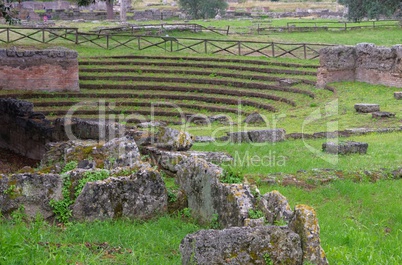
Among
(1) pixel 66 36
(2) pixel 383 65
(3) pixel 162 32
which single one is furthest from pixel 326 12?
(2) pixel 383 65

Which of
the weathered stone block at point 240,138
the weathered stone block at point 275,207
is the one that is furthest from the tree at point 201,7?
the weathered stone block at point 275,207

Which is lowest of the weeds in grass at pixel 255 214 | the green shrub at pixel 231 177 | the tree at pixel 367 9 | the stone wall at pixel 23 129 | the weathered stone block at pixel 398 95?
the stone wall at pixel 23 129

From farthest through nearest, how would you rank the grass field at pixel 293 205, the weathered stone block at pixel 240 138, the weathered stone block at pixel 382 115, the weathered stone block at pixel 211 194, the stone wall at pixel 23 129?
1. the weathered stone block at pixel 382 115
2. the stone wall at pixel 23 129
3. the weathered stone block at pixel 240 138
4. the weathered stone block at pixel 211 194
5. the grass field at pixel 293 205

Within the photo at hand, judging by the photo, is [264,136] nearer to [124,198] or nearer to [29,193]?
[124,198]

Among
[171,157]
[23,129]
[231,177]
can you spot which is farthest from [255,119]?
[231,177]

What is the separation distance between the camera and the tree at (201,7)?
2021 inches

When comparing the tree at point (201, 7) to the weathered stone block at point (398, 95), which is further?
the tree at point (201, 7)

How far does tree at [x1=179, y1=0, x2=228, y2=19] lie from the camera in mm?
51344

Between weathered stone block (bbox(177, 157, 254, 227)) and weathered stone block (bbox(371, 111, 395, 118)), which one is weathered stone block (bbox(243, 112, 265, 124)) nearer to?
weathered stone block (bbox(371, 111, 395, 118))

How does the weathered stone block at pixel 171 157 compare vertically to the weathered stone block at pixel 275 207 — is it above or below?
below

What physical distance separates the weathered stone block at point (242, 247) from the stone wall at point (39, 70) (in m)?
18.7

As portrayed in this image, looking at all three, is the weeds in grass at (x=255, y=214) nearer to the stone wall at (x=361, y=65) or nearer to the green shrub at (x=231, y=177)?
the green shrub at (x=231, y=177)

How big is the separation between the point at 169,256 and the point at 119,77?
1841 cm

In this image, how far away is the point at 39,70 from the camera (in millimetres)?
23031
